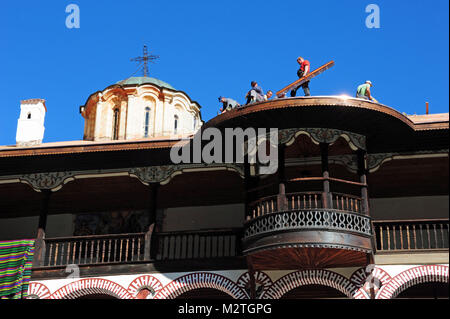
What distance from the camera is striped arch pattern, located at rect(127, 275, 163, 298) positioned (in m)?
16.3

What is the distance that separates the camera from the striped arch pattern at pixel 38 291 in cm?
1655

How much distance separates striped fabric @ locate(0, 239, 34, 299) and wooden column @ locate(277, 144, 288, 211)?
5744 mm

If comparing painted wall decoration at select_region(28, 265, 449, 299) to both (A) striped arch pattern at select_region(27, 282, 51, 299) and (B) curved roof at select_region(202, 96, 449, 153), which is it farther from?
(B) curved roof at select_region(202, 96, 449, 153)

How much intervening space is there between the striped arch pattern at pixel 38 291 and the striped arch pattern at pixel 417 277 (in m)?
7.06

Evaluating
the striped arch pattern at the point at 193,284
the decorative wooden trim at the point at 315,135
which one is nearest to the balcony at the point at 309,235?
the striped arch pattern at the point at 193,284

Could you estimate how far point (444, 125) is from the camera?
1586 cm

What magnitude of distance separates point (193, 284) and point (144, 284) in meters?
1.06

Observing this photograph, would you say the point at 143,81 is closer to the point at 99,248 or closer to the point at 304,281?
the point at 99,248

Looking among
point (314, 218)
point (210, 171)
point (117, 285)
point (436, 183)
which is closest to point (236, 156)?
point (210, 171)

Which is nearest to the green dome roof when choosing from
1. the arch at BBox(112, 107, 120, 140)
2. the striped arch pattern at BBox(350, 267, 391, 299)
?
the arch at BBox(112, 107, 120, 140)

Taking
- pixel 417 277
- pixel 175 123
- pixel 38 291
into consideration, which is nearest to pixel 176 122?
pixel 175 123
